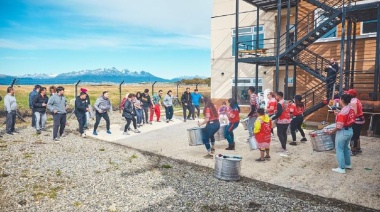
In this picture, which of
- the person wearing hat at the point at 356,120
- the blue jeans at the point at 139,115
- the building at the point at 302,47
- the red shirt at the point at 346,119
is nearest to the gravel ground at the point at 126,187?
the red shirt at the point at 346,119

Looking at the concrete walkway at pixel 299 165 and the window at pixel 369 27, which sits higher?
the window at pixel 369 27

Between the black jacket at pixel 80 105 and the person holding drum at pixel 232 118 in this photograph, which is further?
the black jacket at pixel 80 105

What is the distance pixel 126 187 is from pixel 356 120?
246 inches

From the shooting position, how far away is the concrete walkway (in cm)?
534

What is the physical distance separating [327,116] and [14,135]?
1394cm

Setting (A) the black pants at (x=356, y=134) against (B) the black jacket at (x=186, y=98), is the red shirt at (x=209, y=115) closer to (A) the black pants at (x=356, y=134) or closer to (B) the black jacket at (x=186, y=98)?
(A) the black pants at (x=356, y=134)

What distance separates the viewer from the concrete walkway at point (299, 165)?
534 centimetres

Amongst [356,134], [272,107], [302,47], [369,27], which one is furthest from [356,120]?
[369,27]

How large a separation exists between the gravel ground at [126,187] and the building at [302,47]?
7494mm

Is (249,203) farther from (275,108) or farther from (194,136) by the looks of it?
(275,108)

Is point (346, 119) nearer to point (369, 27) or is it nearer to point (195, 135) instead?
point (195, 135)

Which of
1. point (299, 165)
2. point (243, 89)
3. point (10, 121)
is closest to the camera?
point (299, 165)

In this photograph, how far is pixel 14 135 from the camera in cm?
1067

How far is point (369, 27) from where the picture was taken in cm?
1302
